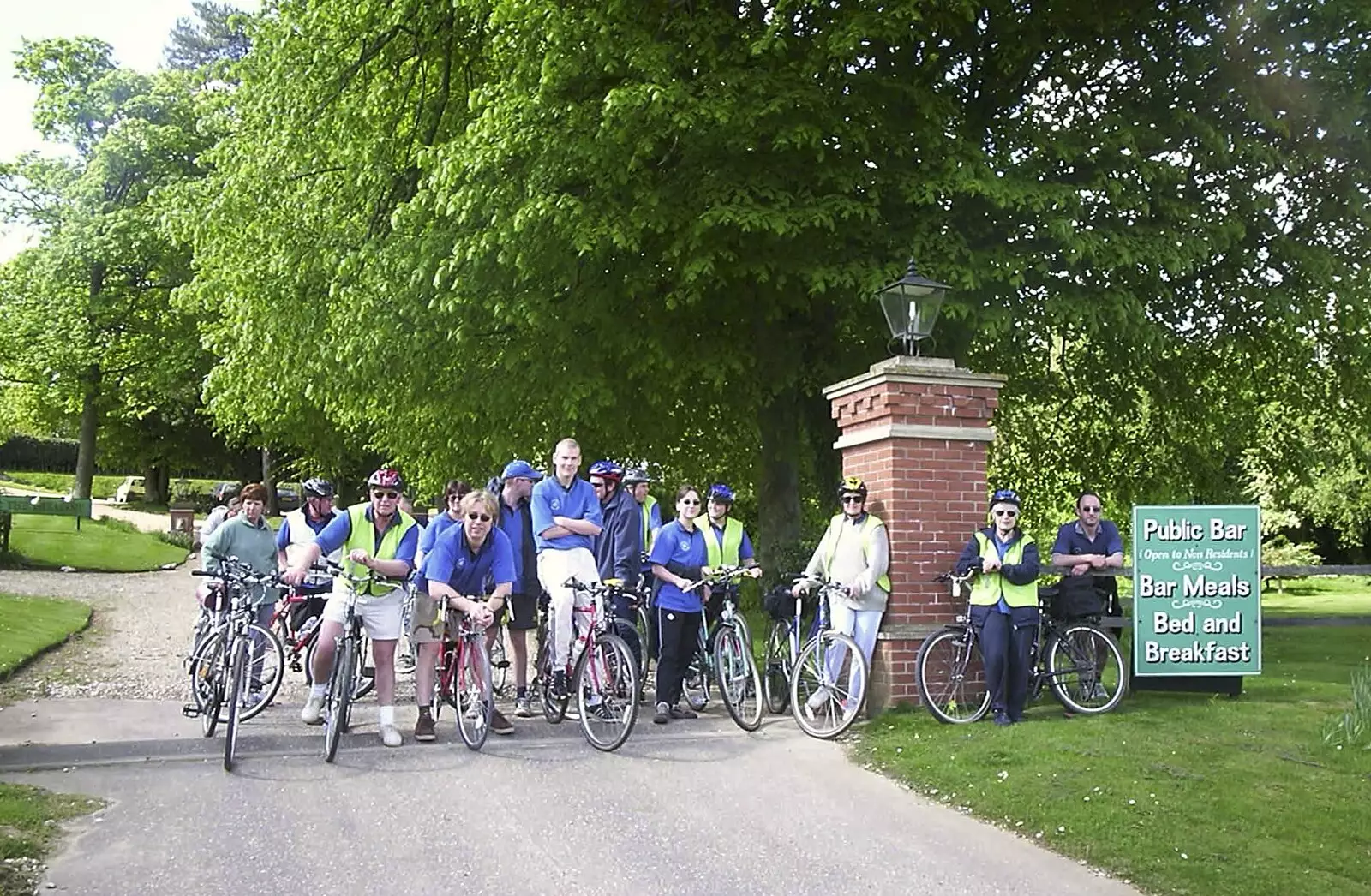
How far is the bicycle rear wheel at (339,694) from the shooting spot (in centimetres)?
841

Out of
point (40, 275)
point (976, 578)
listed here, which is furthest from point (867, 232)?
point (40, 275)

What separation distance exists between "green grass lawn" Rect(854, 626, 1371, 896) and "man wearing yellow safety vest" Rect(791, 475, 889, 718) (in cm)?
69

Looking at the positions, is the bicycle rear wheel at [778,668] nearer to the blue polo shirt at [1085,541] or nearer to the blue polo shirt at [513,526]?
the blue polo shirt at [513,526]

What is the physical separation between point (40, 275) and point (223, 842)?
3974cm

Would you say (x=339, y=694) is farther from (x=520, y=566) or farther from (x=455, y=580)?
(x=520, y=566)

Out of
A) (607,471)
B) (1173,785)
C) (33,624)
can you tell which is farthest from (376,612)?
(33,624)

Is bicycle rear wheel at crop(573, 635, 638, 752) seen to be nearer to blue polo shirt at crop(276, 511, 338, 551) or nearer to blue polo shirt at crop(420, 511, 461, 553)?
blue polo shirt at crop(420, 511, 461, 553)

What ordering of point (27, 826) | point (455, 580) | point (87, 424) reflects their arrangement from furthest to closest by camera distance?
1. point (87, 424)
2. point (455, 580)
3. point (27, 826)

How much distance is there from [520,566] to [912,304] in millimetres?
3697

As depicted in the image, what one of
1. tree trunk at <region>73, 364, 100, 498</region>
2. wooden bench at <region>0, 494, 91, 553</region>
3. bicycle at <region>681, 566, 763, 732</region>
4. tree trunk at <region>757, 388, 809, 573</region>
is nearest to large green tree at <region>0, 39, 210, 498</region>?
tree trunk at <region>73, 364, 100, 498</region>

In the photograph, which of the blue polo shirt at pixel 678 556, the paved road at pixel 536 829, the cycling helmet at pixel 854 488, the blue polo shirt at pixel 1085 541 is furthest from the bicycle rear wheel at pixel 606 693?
the blue polo shirt at pixel 1085 541

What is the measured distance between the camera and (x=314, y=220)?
18.4 meters

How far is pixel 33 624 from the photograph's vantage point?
16453 millimetres

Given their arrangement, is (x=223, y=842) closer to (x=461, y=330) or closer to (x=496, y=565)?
(x=496, y=565)
